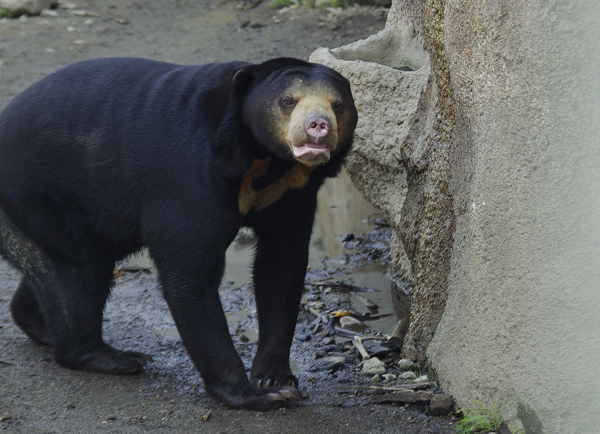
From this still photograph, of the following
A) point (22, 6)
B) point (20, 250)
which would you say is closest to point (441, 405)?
point (20, 250)

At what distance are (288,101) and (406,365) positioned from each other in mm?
1783

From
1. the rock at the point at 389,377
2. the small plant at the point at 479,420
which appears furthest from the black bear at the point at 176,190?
the small plant at the point at 479,420

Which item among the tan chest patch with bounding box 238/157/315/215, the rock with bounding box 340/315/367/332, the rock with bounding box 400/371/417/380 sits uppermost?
the tan chest patch with bounding box 238/157/315/215

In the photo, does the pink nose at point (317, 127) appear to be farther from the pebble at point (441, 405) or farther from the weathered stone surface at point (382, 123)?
the weathered stone surface at point (382, 123)

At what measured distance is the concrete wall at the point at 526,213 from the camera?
297cm

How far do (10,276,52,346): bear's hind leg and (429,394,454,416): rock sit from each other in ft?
7.82

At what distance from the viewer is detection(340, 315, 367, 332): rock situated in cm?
510

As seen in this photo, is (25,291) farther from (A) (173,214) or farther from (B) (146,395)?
(A) (173,214)

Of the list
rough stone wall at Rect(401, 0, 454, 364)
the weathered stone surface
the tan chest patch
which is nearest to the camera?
the tan chest patch

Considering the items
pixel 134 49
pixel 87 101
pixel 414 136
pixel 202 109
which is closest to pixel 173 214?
pixel 202 109

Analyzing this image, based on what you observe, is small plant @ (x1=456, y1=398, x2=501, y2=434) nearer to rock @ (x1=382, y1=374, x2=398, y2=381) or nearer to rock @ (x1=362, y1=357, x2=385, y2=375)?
rock @ (x1=382, y1=374, x2=398, y2=381)

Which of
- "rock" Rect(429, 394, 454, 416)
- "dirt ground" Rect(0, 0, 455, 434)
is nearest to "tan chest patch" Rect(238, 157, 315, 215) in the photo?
"dirt ground" Rect(0, 0, 455, 434)

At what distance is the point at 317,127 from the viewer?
11.0 feet

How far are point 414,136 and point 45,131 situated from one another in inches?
90.4
